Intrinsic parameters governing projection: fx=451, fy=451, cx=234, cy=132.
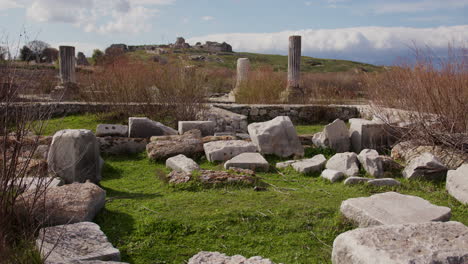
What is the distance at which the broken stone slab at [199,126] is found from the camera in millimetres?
8359

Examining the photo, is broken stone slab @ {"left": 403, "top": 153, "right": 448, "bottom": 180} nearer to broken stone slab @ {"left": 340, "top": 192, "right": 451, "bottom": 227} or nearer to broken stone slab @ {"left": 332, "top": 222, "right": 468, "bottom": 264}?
broken stone slab @ {"left": 340, "top": 192, "right": 451, "bottom": 227}

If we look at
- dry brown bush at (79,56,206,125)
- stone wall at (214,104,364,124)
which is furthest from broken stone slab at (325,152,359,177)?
stone wall at (214,104,364,124)

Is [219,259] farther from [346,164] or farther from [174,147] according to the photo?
[174,147]

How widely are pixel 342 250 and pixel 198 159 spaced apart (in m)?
4.26

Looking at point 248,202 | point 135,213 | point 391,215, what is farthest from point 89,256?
point 391,215

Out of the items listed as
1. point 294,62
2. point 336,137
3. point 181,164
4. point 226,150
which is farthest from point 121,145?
point 294,62

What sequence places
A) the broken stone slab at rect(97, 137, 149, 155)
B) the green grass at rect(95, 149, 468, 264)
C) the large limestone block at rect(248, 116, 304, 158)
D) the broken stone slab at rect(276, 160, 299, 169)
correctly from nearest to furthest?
the green grass at rect(95, 149, 468, 264)
the broken stone slab at rect(276, 160, 299, 169)
the large limestone block at rect(248, 116, 304, 158)
the broken stone slab at rect(97, 137, 149, 155)

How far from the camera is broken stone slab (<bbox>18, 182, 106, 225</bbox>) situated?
3900mm

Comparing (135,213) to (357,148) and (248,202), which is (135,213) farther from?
(357,148)

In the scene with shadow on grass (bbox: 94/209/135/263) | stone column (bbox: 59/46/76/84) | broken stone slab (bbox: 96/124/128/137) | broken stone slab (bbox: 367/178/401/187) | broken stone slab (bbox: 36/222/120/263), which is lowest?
shadow on grass (bbox: 94/209/135/263)

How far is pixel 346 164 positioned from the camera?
20.3ft

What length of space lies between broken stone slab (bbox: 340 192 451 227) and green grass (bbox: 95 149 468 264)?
159mm

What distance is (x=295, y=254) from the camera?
369cm

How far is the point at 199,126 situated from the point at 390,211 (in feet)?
16.1
